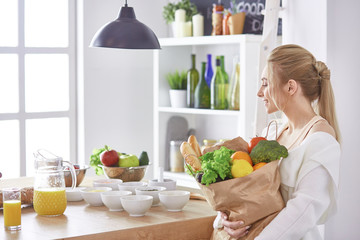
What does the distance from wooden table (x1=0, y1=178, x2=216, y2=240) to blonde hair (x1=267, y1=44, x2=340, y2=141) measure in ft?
2.07

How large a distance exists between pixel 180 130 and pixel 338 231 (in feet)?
6.01

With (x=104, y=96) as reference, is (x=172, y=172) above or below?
below

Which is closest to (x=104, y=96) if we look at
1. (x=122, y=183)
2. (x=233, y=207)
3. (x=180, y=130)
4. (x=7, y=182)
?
(x=180, y=130)

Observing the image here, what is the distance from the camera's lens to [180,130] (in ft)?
15.8

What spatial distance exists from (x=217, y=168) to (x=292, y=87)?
0.51 meters

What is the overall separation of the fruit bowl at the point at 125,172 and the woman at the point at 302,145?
78cm

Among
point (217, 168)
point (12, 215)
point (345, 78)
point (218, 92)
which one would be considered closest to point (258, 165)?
point (217, 168)

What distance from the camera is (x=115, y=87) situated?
474cm

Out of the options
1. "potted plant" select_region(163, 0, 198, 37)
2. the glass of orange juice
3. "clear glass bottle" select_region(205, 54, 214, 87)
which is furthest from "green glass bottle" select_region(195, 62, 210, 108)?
the glass of orange juice

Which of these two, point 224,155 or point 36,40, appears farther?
point 36,40

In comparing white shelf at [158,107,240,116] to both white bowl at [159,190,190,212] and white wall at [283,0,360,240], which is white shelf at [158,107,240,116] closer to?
white wall at [283,0,360,240]

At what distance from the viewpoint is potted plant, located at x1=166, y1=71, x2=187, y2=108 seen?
4.58 m

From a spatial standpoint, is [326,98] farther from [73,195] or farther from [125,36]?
[73,195]

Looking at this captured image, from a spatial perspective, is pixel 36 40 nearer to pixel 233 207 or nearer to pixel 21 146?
pixel 21 146
